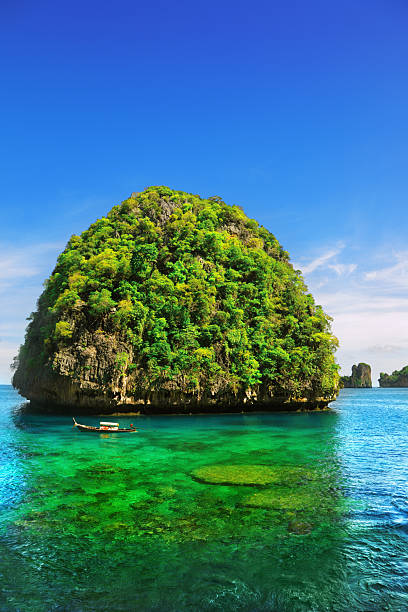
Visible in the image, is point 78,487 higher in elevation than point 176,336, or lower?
lower

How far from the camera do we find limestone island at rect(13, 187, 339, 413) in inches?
1281

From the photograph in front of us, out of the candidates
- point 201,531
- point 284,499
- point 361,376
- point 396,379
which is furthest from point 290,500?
point 396,379

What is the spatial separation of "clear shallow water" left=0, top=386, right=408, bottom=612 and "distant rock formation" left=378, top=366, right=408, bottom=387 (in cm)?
14690

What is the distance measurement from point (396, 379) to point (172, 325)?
146m

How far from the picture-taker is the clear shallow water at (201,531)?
19.8ft

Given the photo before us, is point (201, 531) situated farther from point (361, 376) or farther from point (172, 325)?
point (361, 376)

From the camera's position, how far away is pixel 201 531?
8398 millimetres

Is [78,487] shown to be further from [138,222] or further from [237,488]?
[138,222]

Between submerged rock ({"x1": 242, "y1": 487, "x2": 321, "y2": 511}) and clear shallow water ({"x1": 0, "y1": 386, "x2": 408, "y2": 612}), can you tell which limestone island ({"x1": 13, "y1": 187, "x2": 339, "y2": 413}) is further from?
submerged rock ({"x1": 242, "y1": 487, "x2": 321, "y2": 511})

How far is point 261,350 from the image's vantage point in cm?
3766

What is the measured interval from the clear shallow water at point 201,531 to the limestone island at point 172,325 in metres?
15.4

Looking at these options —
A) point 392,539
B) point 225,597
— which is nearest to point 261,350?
point 392,539

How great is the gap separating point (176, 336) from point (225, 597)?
28412 millimetres

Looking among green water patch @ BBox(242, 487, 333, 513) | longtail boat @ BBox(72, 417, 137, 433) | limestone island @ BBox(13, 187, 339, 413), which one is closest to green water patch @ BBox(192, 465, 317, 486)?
green water patch @ BBox(242, 487, 333, 513)
